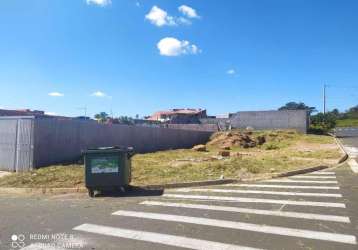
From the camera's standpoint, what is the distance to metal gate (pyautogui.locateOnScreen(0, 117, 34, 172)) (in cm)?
1695

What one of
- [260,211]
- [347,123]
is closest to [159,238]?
[260,211]

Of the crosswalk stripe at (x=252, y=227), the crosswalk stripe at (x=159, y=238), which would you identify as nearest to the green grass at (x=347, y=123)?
the crosswalk stripe at (x=252, y=227)

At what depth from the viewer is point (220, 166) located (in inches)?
632

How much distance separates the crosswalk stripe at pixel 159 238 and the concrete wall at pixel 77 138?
35.0ft

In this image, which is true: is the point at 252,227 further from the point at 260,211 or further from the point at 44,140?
the point at 44,140

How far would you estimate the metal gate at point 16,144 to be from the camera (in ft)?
55.6

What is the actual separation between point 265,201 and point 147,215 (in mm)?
3008

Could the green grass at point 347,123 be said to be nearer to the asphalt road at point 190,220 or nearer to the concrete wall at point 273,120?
the concrete wall at point 273,120

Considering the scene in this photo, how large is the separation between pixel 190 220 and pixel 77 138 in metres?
13.6

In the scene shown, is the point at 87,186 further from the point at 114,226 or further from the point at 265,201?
the point at 265,201

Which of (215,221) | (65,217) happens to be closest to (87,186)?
(65,217)

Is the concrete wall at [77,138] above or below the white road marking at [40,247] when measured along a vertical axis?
above

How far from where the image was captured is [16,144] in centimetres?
1728

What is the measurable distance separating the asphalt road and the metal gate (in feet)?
17.8
